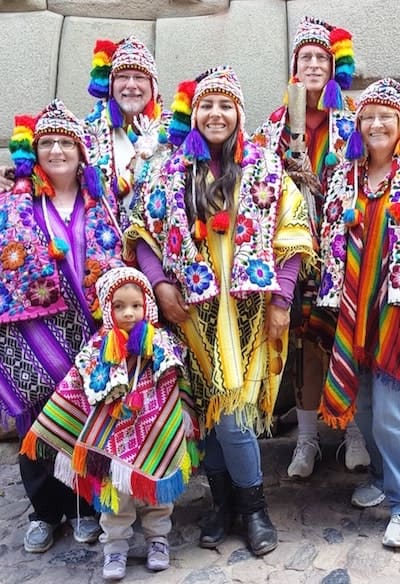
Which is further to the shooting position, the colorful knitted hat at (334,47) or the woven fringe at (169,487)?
the colorful knitted hat at (334,47)

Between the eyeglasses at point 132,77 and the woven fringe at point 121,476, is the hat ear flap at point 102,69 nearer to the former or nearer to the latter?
the eyeglasses at point 132,77

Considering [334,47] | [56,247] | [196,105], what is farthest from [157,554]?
[334,47]

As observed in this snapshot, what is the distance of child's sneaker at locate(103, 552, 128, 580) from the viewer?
2705 millimetres

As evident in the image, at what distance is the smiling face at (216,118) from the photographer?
2.75 m

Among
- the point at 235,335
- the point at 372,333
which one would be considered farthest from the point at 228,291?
the point at 372,333

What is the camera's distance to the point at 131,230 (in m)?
2.88

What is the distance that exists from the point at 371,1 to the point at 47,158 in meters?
2.30

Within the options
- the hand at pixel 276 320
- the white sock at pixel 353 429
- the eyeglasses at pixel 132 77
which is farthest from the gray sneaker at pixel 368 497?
the eyeglasses at pixel 132 77

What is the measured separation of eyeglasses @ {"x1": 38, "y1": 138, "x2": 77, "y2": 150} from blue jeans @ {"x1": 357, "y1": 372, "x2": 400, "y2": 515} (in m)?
1.41

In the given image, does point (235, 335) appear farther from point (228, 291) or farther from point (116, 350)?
point (116, 350)

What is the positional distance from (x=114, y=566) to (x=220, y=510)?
45cm

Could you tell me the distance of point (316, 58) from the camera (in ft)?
10.9

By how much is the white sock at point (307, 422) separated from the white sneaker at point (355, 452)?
15cm

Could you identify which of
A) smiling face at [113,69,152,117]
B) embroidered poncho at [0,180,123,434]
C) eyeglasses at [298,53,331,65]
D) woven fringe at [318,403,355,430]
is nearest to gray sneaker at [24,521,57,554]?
embroidered poncho at [0,180,123,434]
